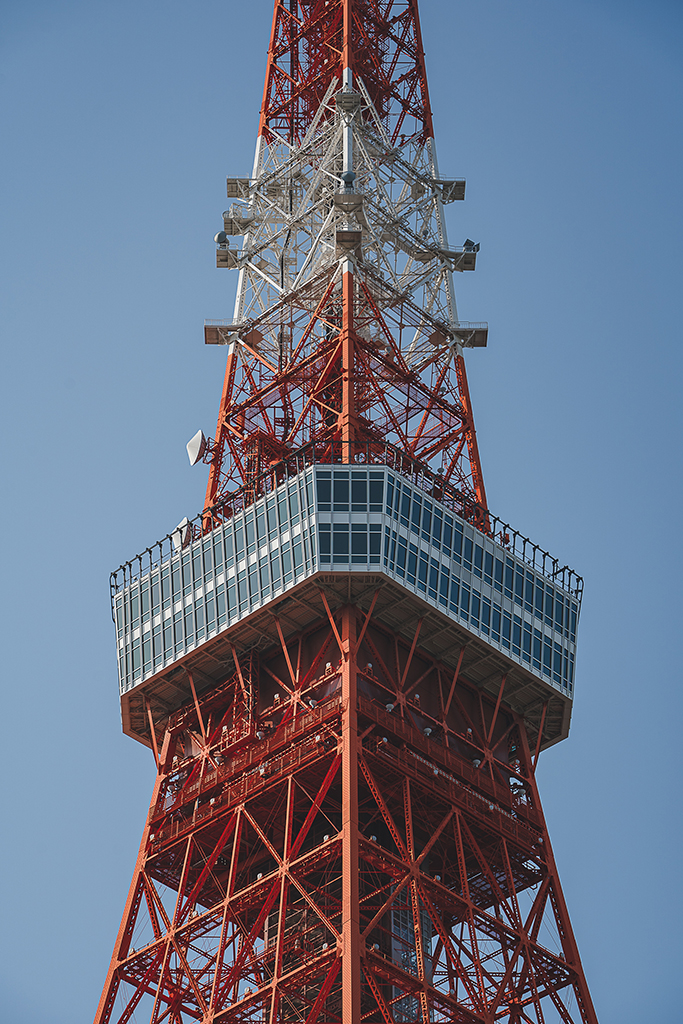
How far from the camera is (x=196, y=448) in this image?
102 metres

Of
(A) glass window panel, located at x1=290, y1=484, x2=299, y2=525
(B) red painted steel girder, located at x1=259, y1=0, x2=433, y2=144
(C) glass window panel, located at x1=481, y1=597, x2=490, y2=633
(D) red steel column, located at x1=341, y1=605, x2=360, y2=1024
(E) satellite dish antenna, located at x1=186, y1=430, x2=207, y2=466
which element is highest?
(B) red painted steel girder, located at x1=259, y1=0, x2=433, y2=144

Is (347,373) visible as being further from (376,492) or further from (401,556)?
(401,556)

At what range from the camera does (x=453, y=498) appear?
324 feet

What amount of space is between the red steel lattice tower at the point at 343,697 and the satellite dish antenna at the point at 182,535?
0.52 feet

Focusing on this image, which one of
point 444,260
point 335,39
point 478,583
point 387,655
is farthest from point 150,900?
point 335,39

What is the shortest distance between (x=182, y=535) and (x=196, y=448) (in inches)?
256

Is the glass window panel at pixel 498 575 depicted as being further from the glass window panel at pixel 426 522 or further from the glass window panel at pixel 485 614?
the glass window panel at pixel 426 522

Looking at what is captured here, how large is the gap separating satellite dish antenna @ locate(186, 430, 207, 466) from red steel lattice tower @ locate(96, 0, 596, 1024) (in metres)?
0.12

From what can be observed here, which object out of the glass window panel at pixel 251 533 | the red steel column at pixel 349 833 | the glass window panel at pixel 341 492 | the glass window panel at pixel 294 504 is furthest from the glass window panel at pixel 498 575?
the glass window panel at pixel 251 533

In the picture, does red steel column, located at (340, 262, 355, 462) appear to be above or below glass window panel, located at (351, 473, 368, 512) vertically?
above

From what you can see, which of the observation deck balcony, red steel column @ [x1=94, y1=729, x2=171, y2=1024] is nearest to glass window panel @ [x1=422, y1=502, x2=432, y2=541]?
the observation deck balcony

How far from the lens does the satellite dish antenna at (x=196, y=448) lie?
10150 centimetres

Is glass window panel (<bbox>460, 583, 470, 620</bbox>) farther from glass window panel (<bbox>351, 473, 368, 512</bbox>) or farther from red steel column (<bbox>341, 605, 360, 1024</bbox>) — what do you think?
glass window panel (<bbox>351, 473, 368, 512</bbox>)

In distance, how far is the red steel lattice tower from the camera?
8231 centimetres
